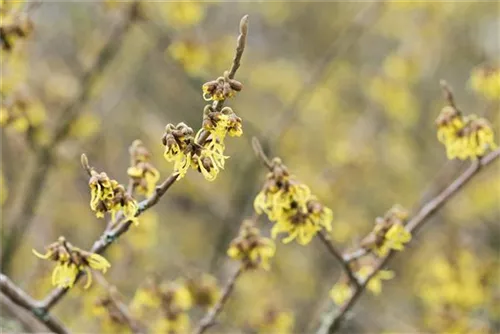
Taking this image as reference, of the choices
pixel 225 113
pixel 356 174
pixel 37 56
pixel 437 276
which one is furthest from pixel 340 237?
pixel 225 113

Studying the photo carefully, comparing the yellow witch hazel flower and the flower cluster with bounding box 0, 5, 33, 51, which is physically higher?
the flower cluster with bounding box 0, 5, 33, 51

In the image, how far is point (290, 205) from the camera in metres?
1.61

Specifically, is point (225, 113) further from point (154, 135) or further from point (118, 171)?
point (118, 171)

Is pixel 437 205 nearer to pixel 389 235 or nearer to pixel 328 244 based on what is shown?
pixel 389 235

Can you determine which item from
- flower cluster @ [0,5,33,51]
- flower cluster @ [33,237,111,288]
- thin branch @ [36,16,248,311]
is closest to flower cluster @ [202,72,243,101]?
thin branch @ [36,16,248,311]

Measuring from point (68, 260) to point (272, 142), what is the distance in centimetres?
227

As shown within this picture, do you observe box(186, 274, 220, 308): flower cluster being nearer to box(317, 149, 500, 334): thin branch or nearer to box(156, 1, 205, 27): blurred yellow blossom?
box(317, 149, 500, 334): thin branch

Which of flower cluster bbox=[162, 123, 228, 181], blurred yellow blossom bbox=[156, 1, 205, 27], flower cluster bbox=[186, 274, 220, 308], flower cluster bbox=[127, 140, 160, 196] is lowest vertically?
flower cluster bbox=[162, 123, 228, 181]

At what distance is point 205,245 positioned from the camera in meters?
5.05

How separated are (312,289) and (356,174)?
32.0 inches

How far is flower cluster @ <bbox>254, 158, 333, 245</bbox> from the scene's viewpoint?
156cm

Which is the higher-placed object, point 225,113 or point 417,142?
point 417,142

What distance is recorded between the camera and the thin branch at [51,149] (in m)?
3.09

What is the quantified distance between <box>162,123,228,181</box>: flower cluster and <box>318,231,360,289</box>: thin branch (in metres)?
0.46
